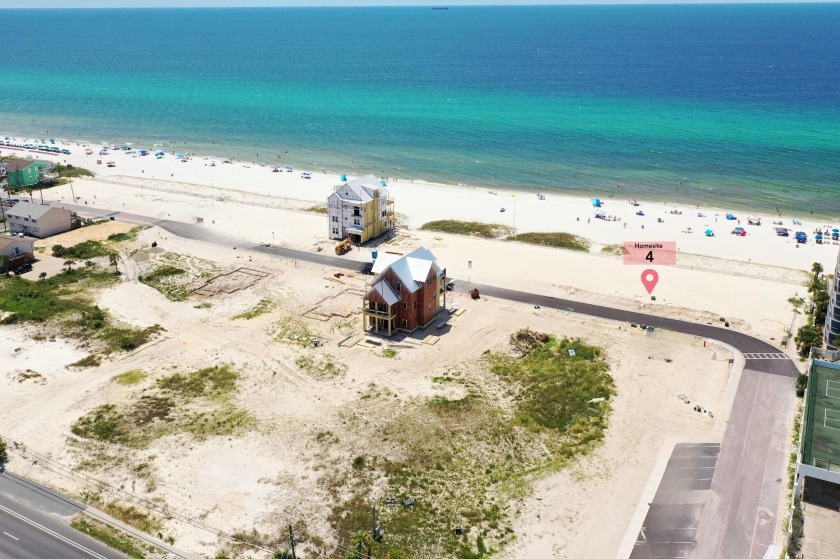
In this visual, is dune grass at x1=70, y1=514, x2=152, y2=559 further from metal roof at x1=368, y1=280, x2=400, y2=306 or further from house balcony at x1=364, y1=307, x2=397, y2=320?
metal roof at x1=368, y1=280, x2=400, y2=306

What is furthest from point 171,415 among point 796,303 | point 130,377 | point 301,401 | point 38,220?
point 796,303

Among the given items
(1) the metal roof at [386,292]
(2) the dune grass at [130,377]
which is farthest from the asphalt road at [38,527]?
(1) the metal roof at [386,292]

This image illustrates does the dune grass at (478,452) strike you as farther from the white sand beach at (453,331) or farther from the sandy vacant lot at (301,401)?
the white sand beach at (453,331)

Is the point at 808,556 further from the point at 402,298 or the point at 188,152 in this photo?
the point at 188,152

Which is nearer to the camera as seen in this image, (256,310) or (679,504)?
(679,504)

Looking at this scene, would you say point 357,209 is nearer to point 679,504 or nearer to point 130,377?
point 130,377

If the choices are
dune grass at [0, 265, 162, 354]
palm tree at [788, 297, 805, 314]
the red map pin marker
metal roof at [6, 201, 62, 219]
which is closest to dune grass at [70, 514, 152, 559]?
dune grass at [0, 265, 162, 354]

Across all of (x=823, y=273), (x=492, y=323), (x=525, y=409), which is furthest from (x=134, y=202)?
(x=823, y=273)
